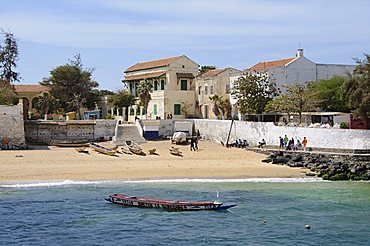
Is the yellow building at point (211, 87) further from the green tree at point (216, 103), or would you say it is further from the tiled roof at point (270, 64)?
the tiled roof at point (270, 64)

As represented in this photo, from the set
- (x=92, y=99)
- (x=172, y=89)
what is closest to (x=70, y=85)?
(x=92, y=99)

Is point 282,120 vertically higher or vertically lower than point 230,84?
lower

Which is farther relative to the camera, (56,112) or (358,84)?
(56,112)

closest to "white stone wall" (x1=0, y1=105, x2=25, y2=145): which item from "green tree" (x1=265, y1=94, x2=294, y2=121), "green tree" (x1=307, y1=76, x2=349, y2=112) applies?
"green tree" (x1=265, y1=94, x2=294, y2=121)

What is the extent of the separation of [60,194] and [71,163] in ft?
38.3

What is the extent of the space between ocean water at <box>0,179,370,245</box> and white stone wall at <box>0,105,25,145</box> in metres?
19.0

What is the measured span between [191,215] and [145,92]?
44.5 meters

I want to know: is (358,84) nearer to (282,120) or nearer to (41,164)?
(282,120)

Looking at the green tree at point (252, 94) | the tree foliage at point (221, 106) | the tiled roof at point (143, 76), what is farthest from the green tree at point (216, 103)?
the tiled roof at point (143, 76)

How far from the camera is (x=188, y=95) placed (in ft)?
248

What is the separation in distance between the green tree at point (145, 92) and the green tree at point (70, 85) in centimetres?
Result: 1119

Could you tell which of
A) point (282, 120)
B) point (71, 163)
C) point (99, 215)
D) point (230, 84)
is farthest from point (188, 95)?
point (99, 215)

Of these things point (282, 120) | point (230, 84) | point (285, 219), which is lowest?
point (285, 219)

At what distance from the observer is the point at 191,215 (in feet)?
102
